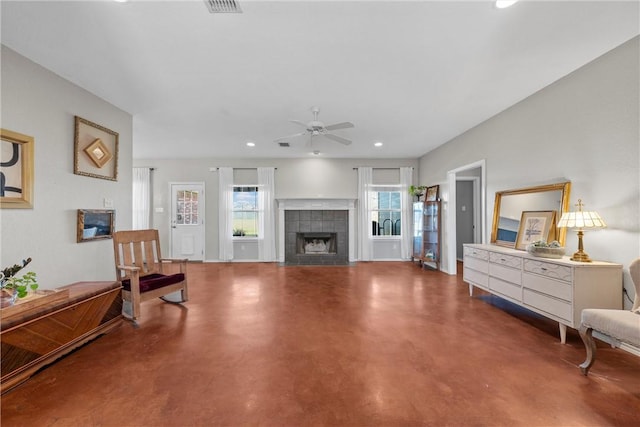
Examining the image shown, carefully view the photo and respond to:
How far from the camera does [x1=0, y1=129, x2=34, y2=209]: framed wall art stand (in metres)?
2.28

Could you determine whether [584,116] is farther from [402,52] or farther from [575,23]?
[402,52]

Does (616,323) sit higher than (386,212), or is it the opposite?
(386,212)

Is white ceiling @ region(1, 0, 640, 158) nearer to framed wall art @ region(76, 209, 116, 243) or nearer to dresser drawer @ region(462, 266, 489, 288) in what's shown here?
framed wall art @ region(76, 209, 116, 243)

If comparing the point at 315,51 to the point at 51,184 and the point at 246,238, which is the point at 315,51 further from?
the point at 246,238

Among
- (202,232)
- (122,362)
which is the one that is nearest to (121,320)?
(122,362)

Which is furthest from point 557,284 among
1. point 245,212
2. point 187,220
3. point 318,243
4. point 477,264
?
point 187,220

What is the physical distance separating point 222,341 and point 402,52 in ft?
10.7

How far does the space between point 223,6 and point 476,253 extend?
4.05 m

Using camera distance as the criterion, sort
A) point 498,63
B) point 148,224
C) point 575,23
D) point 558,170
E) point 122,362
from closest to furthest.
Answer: point 575,23
point 122,362
point 498,63
point 558,170
point 148,224

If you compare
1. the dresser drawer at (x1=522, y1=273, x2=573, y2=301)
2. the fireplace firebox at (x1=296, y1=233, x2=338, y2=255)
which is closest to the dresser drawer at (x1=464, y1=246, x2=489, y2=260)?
the dresser drawer at (x1=522, y1=273, x2=573, y2=301)

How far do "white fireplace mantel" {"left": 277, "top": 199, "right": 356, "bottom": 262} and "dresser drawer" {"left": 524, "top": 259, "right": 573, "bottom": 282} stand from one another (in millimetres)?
4162

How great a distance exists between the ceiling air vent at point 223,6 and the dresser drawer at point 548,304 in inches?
147

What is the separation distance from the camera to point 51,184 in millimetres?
2699

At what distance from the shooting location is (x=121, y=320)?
2959 mm
